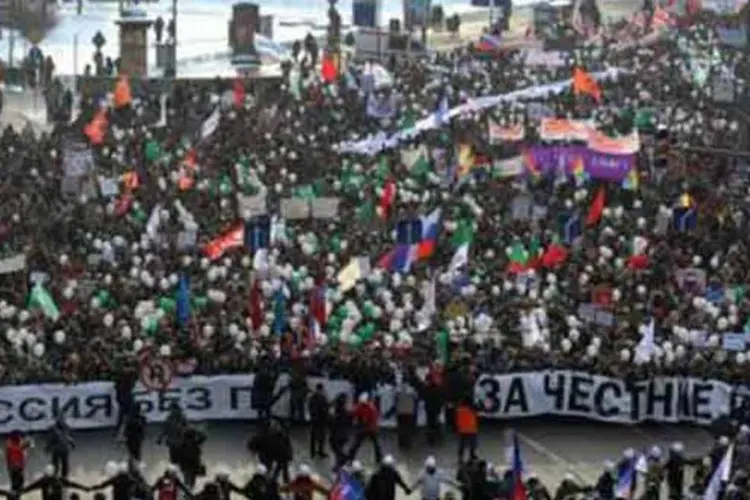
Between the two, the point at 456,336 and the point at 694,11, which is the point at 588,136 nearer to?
the point at 456,336

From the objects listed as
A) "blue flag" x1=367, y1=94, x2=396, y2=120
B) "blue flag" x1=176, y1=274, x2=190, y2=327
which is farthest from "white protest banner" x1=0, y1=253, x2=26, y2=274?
"blue flag" x1=367, y1=94, x2=396, y2=120

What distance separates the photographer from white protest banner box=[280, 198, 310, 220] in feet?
91.5

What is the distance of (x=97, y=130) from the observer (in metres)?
32.6

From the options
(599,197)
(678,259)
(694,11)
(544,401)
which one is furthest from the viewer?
(694,11)

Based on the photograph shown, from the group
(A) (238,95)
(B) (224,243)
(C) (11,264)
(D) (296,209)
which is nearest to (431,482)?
(B) (224,243)

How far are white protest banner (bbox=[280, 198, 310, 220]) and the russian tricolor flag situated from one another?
2185 mm

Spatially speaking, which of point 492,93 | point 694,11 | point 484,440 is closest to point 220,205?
point 484,440

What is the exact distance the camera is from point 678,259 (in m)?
25.9

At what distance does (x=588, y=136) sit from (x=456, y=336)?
26.2 feet

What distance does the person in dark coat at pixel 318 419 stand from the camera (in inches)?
832

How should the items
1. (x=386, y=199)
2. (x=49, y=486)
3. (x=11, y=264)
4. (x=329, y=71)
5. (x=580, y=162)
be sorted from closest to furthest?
1. (x=49, y=486)
2. (x=11, y=264)
3. (x=386, y=199)
4. (x=580, y=162)
5. (x=329, y=71)

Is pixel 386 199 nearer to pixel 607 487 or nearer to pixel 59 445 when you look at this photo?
pixel 59 445

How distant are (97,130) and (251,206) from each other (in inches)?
229

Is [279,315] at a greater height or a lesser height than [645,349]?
greater
